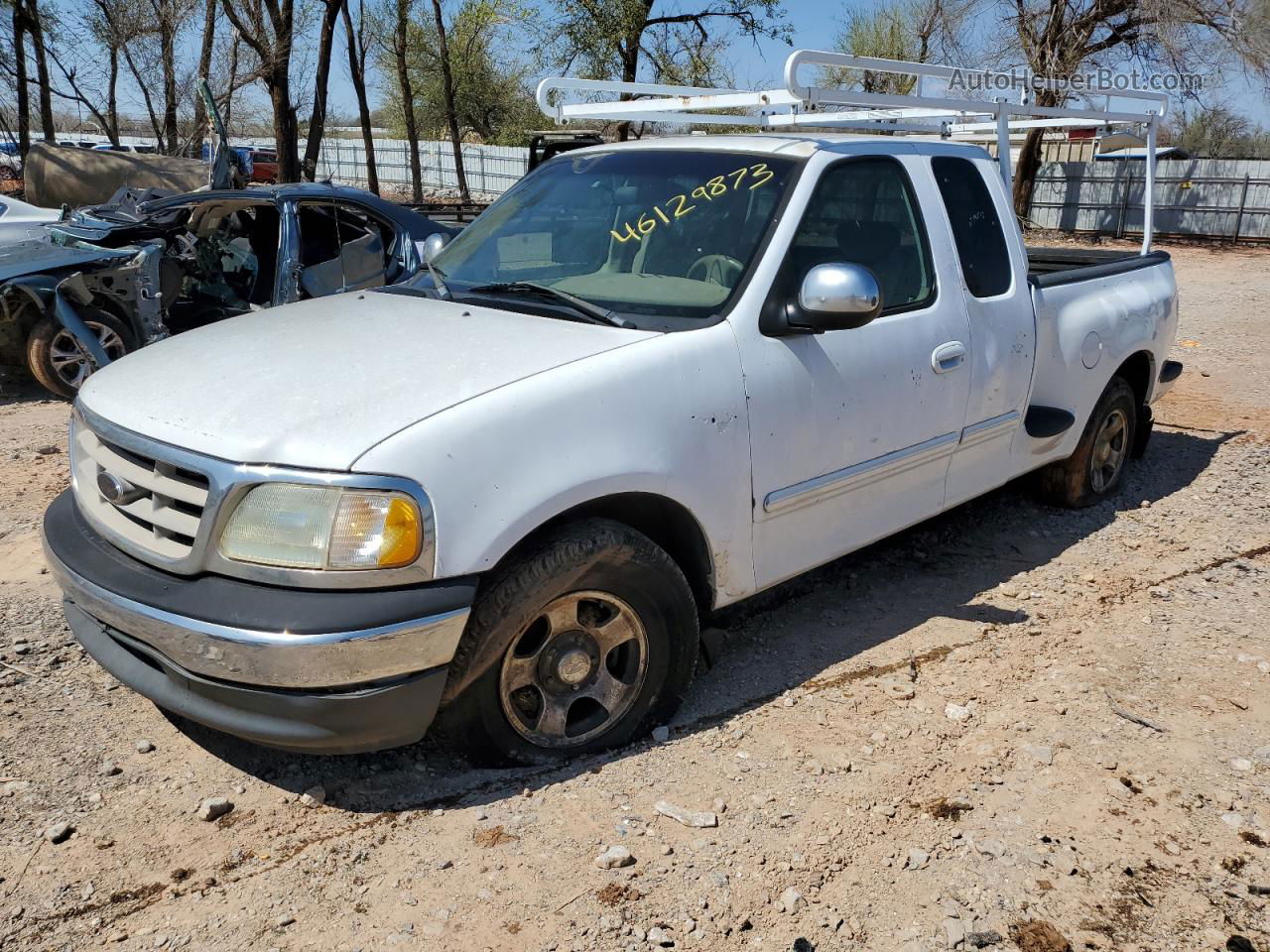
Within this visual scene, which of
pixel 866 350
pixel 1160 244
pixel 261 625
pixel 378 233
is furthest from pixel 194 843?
pixel 1160 244

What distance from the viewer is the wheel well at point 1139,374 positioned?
588cm

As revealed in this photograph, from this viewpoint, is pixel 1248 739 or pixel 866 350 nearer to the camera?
pixel 1248 739

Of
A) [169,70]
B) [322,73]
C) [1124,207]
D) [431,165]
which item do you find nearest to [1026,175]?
[1124,207]

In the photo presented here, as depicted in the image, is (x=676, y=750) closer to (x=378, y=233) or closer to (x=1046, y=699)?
A: (x=1046, y=699)

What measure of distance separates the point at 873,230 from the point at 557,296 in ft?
4.20

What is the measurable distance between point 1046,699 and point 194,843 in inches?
110

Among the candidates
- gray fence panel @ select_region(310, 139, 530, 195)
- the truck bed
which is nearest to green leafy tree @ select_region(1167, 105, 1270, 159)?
gray fence panel @ select_region(310, 139, 530, 195)

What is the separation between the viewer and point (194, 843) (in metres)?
2.98

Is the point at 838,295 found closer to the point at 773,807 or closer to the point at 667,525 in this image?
the point at 667,525

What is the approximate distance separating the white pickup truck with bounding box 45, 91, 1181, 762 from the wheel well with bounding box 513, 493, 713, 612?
0.01 metres

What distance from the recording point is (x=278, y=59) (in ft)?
65.0

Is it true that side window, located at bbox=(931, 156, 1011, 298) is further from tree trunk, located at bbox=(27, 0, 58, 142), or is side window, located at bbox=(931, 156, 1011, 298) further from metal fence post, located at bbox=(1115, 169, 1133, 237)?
metal fence post, located at bbox=(1115, 169, 1133, 237)

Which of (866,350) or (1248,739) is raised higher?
(866,350)

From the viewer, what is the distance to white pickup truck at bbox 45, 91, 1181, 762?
275 centimetres
